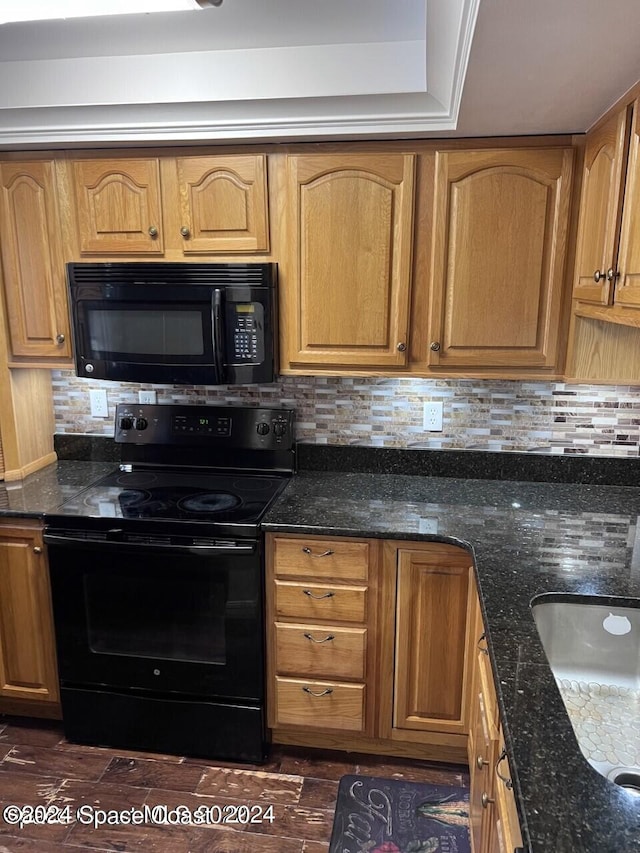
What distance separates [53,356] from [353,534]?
132 cm

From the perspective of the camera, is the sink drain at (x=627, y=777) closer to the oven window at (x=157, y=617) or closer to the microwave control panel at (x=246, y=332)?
the oven window at (x=157, y=617)

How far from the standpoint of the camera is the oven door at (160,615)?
2.06 m

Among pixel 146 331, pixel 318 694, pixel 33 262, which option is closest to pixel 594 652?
pixel 318 694

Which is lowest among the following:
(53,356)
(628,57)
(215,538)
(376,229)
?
(215,538)

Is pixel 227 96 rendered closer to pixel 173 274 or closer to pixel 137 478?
pixel 173 274

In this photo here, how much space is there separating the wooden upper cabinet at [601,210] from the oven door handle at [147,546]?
1310 millimetres

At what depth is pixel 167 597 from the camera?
211 centimetres

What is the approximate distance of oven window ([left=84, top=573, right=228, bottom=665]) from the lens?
82.6 inches

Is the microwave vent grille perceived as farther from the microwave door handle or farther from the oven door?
the oven door

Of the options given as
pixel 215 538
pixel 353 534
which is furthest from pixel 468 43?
pixel 215 538

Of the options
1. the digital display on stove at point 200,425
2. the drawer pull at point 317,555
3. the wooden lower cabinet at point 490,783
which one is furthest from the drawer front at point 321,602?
the digital display on stove at point 200,425

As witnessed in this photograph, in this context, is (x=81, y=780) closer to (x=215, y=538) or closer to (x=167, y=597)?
(x=167, y=597)

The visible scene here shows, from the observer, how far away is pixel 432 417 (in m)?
2.42

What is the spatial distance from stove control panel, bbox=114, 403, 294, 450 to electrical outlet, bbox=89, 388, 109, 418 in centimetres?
10
